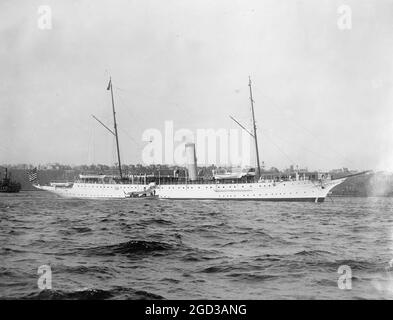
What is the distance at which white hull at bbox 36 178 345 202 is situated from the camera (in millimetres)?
44781

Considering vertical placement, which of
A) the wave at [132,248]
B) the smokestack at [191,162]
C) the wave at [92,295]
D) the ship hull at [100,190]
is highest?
the smokestack at [191,162]

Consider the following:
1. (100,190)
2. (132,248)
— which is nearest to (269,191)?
(100,190)

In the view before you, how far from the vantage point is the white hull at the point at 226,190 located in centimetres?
4478

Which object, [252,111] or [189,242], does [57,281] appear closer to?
[189,242]

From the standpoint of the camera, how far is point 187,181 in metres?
53.4

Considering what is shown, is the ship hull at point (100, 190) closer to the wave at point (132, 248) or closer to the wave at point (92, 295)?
the wave at point (132, 248)

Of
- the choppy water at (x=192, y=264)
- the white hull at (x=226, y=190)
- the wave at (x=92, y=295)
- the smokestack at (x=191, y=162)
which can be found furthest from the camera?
the smokestack at (x=191, y=162)

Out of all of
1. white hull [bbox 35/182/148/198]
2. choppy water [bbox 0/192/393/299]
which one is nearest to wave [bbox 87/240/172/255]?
choppy water [bbox 0/192/393/299]

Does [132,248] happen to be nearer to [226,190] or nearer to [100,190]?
[226,190]

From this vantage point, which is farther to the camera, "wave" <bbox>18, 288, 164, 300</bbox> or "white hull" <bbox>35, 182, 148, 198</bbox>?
"white hull" <bbox>35, 182, 148, 198</bbox>

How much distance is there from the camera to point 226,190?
48.5m

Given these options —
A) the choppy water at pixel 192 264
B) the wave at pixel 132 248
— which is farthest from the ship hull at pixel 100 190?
the wave at pixel 132 248

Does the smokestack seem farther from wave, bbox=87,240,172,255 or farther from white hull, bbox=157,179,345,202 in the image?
wave, bbox=87,240,172,255
